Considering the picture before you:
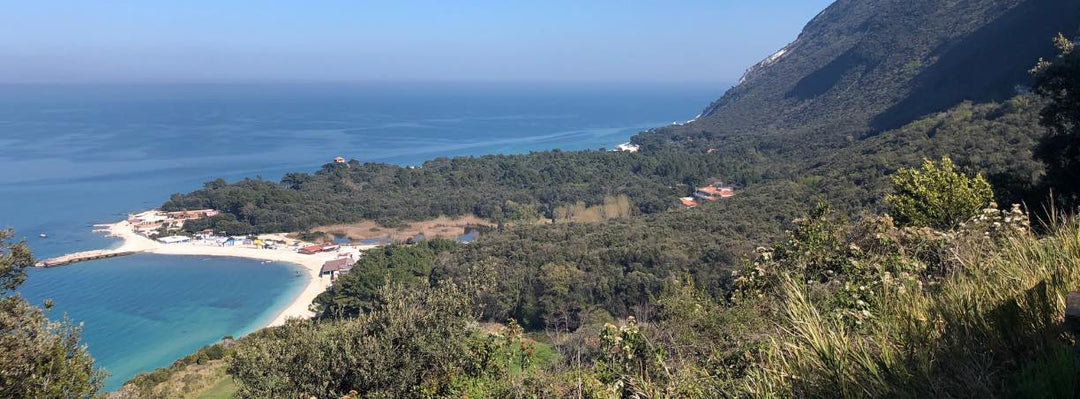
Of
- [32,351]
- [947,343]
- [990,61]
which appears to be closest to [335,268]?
[32,351]

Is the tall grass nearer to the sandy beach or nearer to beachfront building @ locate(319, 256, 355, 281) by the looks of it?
beachfront building @ locate(319, 256, 355, 281)

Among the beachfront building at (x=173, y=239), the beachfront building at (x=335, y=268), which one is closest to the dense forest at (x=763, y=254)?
the beachfront building at (x=173, y=239)

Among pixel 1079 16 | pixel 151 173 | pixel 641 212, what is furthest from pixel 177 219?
pixel 1079 16

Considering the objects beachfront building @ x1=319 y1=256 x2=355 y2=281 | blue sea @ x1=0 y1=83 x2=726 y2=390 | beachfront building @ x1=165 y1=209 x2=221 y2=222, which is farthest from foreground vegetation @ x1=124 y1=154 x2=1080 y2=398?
beachfront building @ x1=165 y1=209 x2=221 y2=222

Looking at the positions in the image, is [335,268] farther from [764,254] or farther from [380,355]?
[764,254]

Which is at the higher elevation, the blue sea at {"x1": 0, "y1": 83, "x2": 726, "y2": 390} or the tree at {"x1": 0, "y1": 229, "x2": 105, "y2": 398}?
the tree at {"x1": 0, "y1": 229, "x2": 105, "y2": 398}

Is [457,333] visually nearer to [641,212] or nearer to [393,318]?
[393,318]
